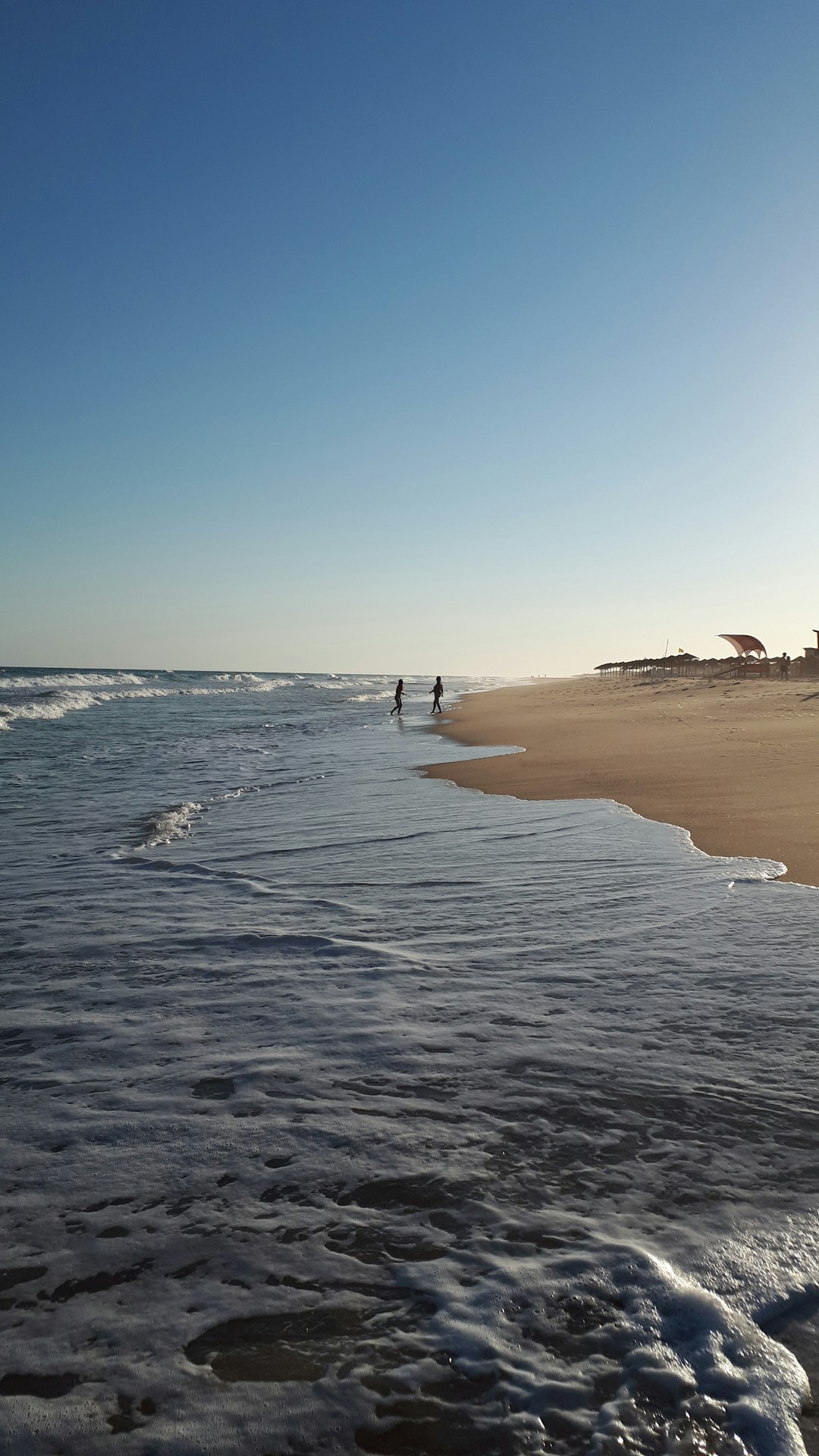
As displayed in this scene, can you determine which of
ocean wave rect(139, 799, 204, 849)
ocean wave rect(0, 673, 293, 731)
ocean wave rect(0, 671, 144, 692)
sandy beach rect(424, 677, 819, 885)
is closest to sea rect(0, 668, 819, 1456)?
Result: sandy beach rect(424, 677, 819, 885)

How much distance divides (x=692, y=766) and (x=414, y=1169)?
11.1m

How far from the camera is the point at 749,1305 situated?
2.16 metres

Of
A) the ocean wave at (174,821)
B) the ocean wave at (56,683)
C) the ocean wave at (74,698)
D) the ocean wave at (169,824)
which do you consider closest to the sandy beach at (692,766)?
→ the ocean wave at (174,821)

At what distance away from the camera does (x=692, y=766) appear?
12.8 m

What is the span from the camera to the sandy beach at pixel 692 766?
27.1 ft

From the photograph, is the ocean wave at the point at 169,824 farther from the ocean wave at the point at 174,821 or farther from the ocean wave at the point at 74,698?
the ocean wave at the point at 74,698

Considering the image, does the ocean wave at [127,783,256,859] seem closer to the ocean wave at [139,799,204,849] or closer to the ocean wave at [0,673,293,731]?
the ocean wave at [139,799,204,849]

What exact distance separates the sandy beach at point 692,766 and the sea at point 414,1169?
1.95m

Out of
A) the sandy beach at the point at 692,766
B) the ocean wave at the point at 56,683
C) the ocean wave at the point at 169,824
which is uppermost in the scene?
the ocean wave at the point at 56,683

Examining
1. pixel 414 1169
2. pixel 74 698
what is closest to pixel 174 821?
pixel 414 1169

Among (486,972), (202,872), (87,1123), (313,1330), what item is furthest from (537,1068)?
(202,872)

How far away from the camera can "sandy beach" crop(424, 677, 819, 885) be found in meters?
8.26

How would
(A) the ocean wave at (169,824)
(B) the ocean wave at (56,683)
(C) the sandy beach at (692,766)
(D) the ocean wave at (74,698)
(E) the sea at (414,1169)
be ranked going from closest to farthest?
(E) the sea at (414,1169) < (C) the sandy beach at (692,766) < (A) the ocean wave at (169,824) < (D) the ocean wave at (74,698) < (B) the ocean wave at (56,683)

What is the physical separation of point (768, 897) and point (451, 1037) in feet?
10.7
